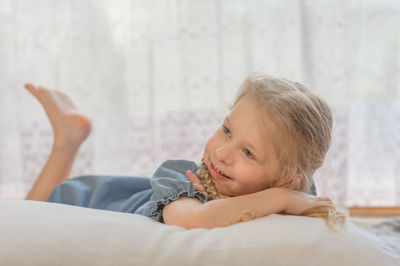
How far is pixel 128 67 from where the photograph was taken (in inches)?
90.4

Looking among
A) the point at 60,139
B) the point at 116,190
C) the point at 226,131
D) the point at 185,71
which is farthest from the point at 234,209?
the point at 185,71

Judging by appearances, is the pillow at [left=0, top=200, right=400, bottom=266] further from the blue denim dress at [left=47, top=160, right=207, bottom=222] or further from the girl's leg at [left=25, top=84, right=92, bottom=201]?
the girl's leg at [left=25, top=84, right=92, bottom=201]

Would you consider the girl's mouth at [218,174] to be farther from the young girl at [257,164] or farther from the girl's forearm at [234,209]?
the girl's forearm at [234,209]

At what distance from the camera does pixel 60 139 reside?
64.8 inches

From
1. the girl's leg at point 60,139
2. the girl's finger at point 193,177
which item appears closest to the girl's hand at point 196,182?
the girl's finger at point 193,177

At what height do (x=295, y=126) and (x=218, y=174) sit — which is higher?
(x=295, y=126)

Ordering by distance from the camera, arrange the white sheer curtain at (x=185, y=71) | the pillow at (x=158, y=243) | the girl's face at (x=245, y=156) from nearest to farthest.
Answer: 1. the pillow at (x=158, y=243)
2. the girl's face at (x=245, y=156)
3. the white sheer curtain at (x=185, y=71)

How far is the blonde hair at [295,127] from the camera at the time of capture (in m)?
1.00

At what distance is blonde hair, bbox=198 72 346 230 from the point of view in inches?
39.2

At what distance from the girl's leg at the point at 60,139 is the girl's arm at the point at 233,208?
0.75 metres

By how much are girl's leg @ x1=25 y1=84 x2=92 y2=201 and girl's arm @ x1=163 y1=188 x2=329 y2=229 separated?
2.47 feet

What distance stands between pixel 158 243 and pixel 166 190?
301 millimetres

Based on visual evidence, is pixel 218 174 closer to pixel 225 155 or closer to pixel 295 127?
pixel 225 155

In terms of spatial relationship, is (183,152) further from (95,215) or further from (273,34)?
(95,215)
